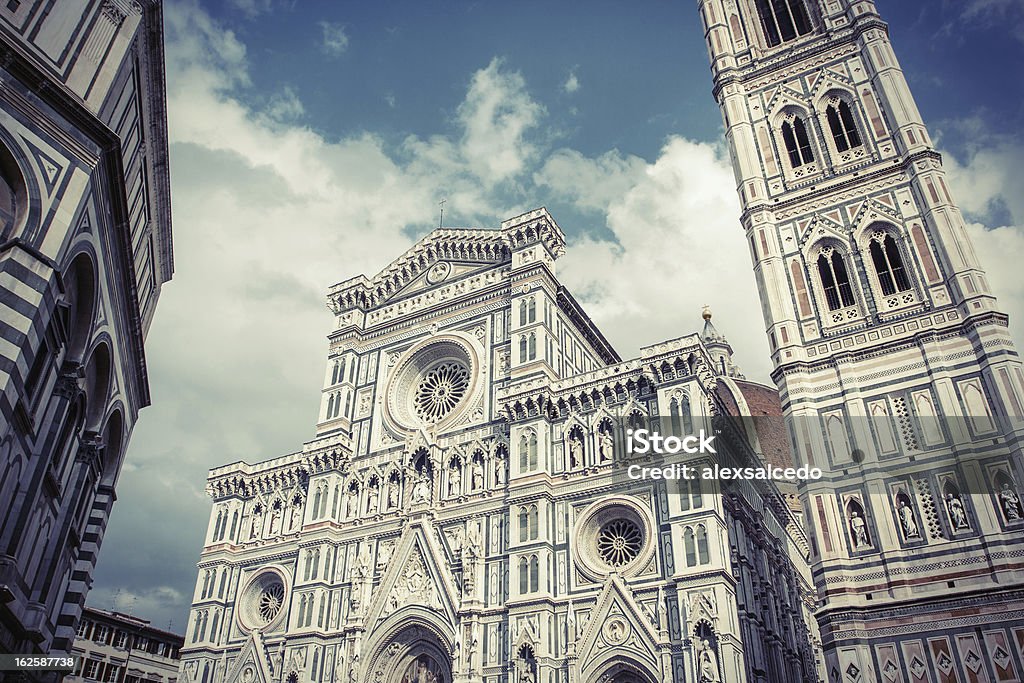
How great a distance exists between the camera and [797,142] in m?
32.7

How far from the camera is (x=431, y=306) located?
3897 centimetres

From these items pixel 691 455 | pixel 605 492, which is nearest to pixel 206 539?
pixel 605 492

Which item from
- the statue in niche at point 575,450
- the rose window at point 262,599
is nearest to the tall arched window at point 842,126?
the statue in niche at point 575,450

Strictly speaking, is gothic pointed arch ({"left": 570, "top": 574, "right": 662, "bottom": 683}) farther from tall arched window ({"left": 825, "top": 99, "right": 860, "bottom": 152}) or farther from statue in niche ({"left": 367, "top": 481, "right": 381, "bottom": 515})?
tall arched window ({"left": 825, "top": 99, "right": 860, "bottom": 152})

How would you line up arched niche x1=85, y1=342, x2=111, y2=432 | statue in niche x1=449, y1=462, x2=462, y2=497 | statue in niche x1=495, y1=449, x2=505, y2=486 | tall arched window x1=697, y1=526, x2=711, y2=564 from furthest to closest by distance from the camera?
1. statue in niche x1=449, y1=462, x2=462, y2=497
2. statue in niche x1=495, y1=449, x2=505, y2=486
3. tall arched window x1=697, y1=526, x2=711, y2=564
4. arched niche x1=85, y1=342, x2=111, y2=432

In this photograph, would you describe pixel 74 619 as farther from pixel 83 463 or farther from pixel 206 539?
pixel 206 539

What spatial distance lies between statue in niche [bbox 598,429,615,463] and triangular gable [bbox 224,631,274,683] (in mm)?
16579

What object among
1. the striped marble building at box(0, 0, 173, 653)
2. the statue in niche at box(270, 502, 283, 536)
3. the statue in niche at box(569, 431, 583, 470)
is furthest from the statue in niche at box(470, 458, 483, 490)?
the striped marble building at box(0, 0, 173, 653)

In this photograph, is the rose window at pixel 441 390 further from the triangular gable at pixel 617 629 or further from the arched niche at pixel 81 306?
the arched niche at pixel 81 306

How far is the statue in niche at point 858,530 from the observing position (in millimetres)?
23938

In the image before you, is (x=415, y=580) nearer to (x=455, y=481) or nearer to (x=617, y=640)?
(x=455, y=481)

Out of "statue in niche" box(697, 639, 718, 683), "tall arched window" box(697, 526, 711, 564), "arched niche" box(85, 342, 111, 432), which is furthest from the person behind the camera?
"tall arched window" box(697, 526, 711, 564)

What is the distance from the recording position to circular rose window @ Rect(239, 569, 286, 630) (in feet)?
115

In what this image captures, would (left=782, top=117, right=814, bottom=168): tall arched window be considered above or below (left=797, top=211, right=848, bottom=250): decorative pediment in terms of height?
above
